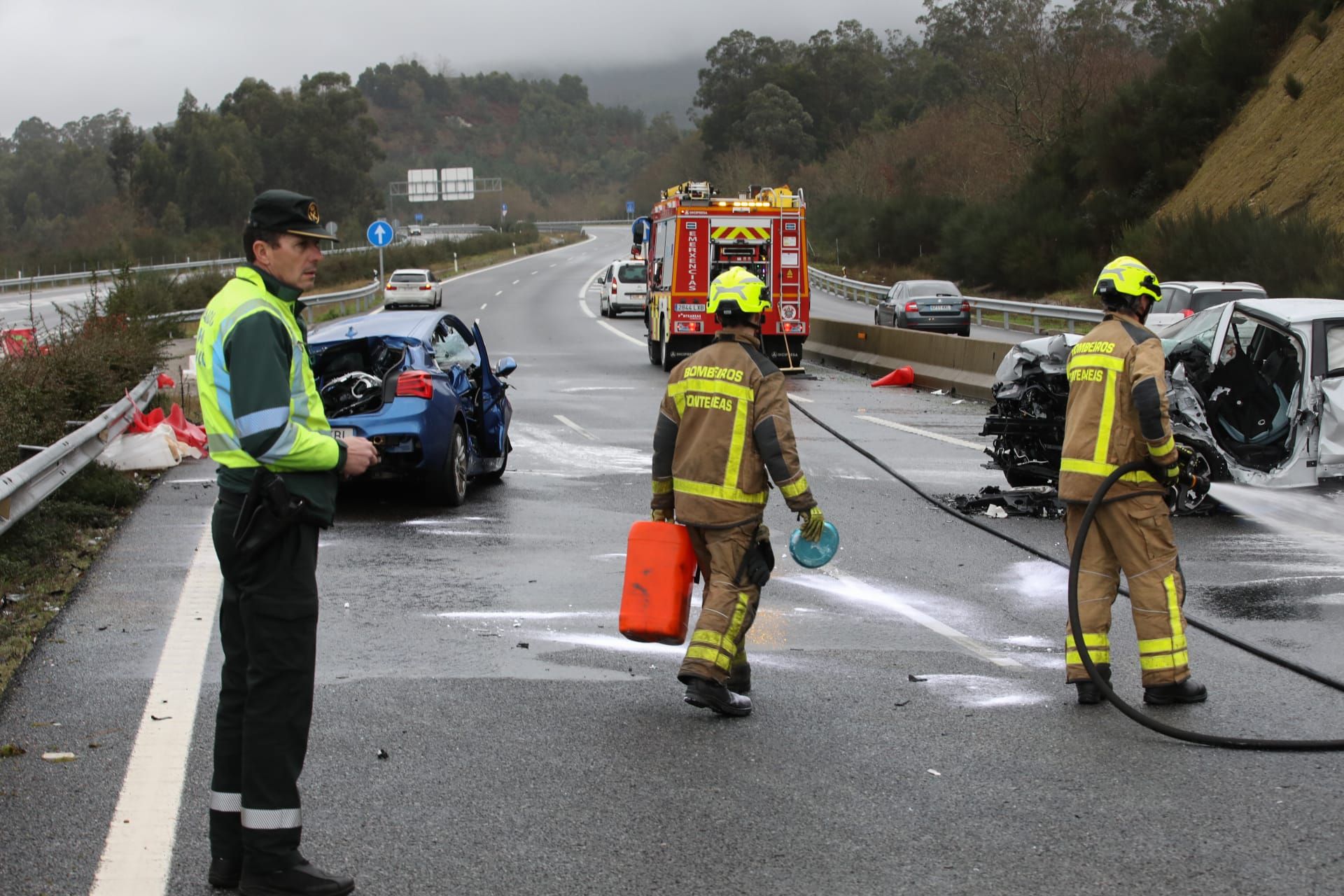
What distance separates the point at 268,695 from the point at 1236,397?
9.11 meters

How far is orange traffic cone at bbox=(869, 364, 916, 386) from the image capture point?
910 inches

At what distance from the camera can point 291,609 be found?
4.19 m

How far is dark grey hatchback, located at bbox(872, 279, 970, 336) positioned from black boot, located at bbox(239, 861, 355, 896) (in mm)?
32944

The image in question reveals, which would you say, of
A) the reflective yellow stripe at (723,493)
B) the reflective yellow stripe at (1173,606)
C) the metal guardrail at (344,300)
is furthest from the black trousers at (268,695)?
the metal guardrail at (344,300)

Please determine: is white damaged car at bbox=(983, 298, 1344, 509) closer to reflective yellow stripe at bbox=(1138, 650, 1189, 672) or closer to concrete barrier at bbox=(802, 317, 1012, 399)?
reflective yellow stripe at bbox=(1138, 650, 1189, 672)

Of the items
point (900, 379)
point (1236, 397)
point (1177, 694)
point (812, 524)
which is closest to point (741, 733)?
point (812, 524)

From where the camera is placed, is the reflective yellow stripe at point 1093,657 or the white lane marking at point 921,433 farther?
the white lane marking at point 921,433

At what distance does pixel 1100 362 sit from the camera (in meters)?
6.46

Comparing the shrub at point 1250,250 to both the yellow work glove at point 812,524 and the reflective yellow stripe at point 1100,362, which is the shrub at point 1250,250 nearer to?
the reflective yellow stripe at point 1100,362

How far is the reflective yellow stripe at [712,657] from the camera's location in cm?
585

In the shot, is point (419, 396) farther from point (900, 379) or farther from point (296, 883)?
point (900, 379)

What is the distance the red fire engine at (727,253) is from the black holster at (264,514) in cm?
2044

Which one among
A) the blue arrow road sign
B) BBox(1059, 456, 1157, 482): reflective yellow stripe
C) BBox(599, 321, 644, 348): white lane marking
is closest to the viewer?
BBox(1059, 456, 1157, 482): reflective yellow stripe

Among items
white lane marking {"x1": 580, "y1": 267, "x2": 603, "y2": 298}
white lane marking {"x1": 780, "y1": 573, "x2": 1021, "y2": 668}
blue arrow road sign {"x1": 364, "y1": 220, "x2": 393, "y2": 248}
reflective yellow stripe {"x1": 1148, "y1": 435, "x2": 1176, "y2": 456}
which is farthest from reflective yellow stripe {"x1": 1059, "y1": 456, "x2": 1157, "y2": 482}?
white lane marking {"x1": 580, "y1": 267, "x2": 603, "y2": 298}
